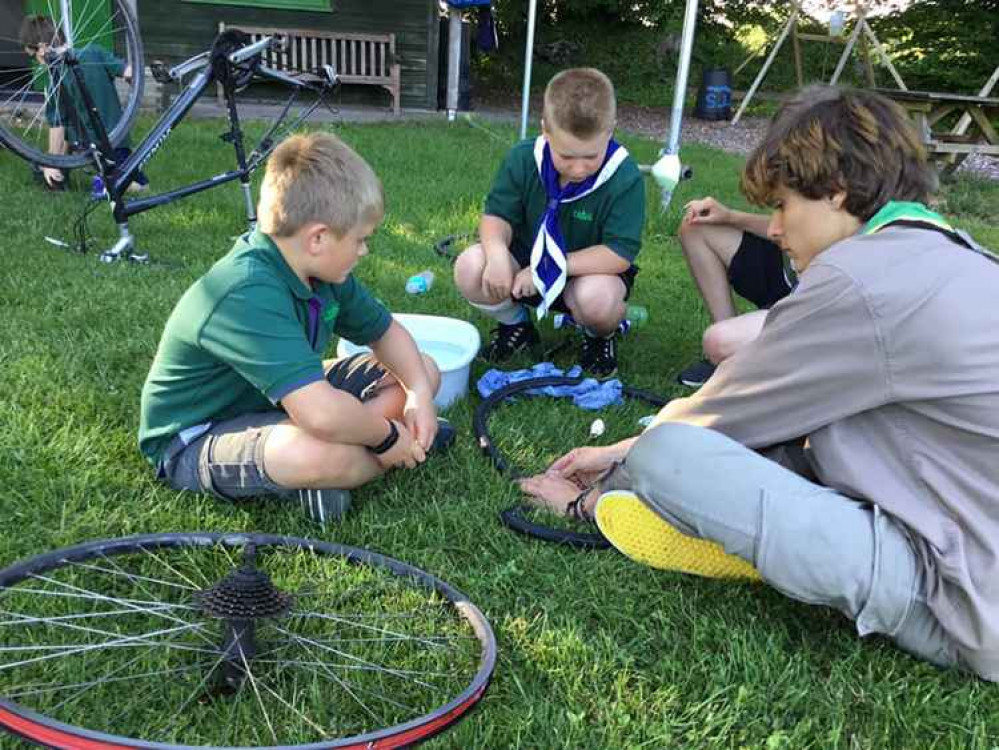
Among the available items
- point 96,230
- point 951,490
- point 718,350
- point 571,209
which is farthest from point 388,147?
point 951,490

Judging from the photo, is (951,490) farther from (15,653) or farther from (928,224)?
(15,653)

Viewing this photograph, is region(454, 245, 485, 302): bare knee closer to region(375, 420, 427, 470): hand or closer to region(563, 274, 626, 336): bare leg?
region(563, 274, 626, 336): bare leg

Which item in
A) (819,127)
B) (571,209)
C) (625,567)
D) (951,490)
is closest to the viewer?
(951,490)

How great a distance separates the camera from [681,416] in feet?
6.14

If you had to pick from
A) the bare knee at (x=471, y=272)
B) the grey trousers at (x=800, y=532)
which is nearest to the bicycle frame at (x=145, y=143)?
the bare knee at (x=471, y=272)

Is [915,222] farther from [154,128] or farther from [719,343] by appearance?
[154,128]

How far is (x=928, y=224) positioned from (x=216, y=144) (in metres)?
6.50

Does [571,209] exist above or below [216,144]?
above

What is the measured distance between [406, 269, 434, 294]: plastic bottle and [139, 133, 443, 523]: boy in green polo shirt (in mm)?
1680

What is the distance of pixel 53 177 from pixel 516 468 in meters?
4.17

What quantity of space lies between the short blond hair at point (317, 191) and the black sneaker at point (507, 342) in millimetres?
1422

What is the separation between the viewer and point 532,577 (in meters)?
2.01

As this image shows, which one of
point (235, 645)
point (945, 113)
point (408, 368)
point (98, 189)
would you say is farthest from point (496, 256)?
point (945, 113)

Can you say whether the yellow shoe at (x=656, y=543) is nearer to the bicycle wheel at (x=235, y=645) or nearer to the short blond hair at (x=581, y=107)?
the bicycle wheel at (x=235, y=645)
